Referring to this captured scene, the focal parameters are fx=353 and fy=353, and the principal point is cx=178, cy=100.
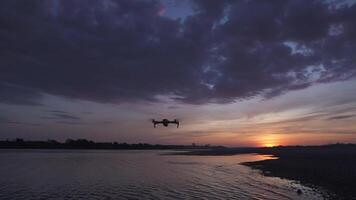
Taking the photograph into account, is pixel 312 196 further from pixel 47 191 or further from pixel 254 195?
pixel 47 191

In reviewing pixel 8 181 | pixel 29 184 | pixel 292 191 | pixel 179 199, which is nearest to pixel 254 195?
pixel 292 191

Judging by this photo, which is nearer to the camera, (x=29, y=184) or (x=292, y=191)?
(x=292, y=191)

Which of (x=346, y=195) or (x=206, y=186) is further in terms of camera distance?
(x=206, y=186)

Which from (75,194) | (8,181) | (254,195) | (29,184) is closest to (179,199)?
(254,195)

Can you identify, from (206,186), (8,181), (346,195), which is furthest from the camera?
(8,181)

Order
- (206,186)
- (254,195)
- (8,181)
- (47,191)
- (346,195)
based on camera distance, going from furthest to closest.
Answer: (8,181)
(206,186)
(47,191)
(254,195)
(346,195)

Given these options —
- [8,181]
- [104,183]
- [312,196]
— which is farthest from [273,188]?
[8,181]

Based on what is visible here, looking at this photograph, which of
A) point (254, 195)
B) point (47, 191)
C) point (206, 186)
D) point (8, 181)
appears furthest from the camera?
point (8, 181)

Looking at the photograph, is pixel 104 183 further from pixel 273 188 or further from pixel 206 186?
pixel 273 188

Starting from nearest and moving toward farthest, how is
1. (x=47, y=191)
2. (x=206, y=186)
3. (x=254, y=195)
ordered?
(x=254, y=195) < (x=47, y=191) < (x=206, y=186)
